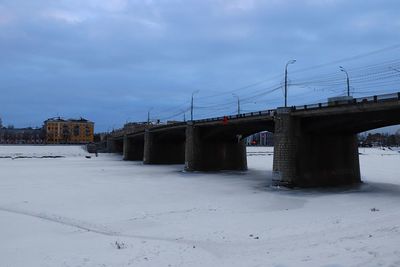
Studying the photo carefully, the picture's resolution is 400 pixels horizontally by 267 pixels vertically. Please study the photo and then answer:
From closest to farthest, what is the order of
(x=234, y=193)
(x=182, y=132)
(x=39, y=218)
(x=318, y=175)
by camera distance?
(x=39, y=218), (x=234, y=193), (x=318, y=175), (x=182, y=132)

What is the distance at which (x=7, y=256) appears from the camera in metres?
13.8

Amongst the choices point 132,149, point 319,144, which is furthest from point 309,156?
point 132,149

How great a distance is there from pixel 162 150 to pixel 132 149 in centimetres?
1829

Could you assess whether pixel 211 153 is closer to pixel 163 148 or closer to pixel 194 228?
pixel 163 148

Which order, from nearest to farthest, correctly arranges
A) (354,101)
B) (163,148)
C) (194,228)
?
1. (194,228)
2. (354,101)
3. (163,148)

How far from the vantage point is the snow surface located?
43.1 feet

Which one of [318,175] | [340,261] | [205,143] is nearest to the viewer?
[340,261]

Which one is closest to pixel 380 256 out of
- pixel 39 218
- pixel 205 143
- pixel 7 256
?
pixel 7 256

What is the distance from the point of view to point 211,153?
6631 cm

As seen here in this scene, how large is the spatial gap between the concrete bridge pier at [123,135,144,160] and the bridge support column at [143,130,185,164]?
597 inches

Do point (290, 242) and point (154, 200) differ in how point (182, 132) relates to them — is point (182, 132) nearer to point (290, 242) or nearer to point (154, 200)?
point (154, 200)

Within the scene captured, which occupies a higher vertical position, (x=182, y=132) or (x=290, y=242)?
(x=182, y=132)

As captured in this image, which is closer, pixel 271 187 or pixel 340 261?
pixel 340 261

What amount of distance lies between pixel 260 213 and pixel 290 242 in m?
8.41
